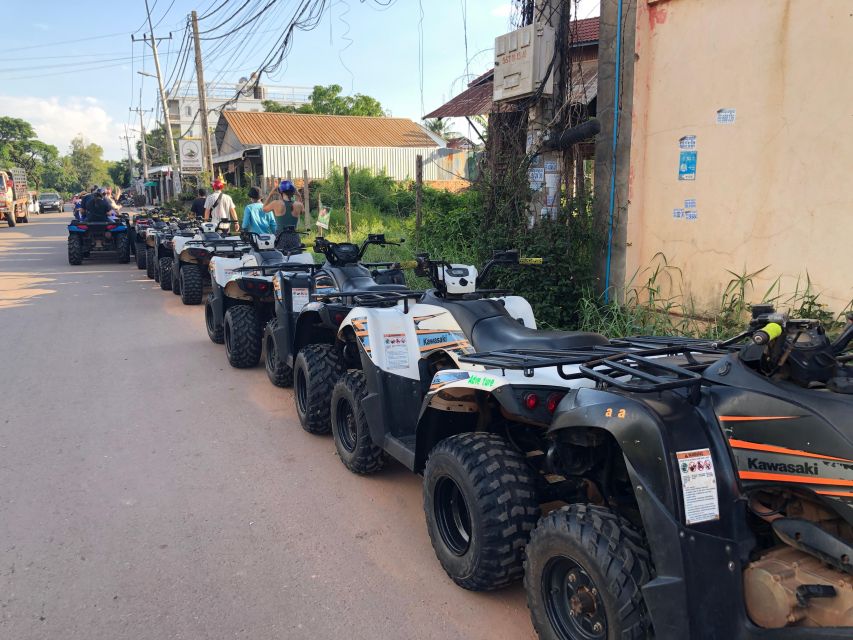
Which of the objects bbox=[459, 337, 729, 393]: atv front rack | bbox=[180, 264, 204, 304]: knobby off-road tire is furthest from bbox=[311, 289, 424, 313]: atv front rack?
bbox=[180, 264, 204, 304]: knobby off-road tire

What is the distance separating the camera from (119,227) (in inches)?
676

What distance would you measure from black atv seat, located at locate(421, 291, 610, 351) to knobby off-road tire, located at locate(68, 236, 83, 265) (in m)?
15.4

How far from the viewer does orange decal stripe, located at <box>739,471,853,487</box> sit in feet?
6.05

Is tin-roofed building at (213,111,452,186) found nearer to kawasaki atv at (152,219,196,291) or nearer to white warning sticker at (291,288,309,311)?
kawasaki atv at (152,219,196,291)

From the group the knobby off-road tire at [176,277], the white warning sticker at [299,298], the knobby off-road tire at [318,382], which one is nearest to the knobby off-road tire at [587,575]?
the knobby off-road tire at [318,382]

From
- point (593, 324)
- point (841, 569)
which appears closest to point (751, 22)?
point (593, 324)

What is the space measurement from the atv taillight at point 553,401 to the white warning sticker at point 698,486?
87cm

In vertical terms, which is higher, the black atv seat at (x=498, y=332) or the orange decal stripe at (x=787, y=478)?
the black atv seat at (x=498, y=332)

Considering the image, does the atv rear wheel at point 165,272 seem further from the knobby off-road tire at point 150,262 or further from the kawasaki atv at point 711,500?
the kawasaki atv at point 711,500

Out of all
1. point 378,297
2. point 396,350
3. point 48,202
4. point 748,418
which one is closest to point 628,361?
point 748,418

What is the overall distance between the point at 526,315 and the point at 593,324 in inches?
107

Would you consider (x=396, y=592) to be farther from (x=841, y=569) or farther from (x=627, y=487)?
(x=841, y=569)

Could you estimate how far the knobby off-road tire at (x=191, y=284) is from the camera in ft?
36.2

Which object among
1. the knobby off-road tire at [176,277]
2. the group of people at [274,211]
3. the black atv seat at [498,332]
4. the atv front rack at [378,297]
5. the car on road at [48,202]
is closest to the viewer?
the black atv seat at [498,332]
